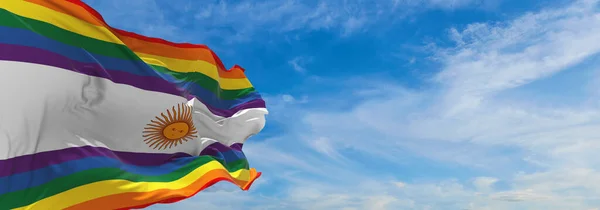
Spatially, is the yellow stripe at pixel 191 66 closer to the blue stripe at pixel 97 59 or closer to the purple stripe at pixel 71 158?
the blue stripe at pixel 97 59

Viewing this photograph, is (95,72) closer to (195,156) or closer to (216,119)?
(195,156)

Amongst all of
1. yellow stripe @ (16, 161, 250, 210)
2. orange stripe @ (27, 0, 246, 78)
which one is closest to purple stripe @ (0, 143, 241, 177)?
yellow stripe @ (16, 161, 250, 210)

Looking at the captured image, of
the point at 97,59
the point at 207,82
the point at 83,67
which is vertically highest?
the point at 207,82

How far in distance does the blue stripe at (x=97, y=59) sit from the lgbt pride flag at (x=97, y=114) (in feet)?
0.09

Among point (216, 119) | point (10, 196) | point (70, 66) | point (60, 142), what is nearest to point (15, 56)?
point (70, 66)

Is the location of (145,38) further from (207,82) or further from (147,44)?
(207,82)

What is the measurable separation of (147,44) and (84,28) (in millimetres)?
2962

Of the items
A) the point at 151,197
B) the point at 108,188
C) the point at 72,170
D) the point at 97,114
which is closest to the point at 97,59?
the point at 97,114

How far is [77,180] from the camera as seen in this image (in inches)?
570

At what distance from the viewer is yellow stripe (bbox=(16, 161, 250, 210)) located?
45.3 ft

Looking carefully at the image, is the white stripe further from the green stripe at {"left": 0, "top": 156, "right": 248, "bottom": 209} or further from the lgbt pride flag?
the green stripe at {"left": 0, "top": 156, "right": 248, "bottom": 209}

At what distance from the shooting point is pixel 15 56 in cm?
1359

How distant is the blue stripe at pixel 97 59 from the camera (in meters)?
13.8

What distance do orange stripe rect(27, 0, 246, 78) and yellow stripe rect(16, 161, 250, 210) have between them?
4108mm
